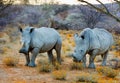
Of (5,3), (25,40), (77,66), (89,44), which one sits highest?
(25,40)

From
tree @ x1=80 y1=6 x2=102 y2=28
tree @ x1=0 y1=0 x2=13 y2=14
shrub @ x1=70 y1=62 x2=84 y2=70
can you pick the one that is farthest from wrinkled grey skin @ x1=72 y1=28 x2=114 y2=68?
tree @ x1=80 y1=6 x2=102 y2=28

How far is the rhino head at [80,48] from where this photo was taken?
13.7 m

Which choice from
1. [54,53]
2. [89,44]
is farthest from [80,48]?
[54,53]

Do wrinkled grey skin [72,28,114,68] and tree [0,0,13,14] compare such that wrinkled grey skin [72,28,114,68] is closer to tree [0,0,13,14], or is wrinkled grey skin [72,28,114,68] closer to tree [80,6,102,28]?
tree [0,0,13,14]

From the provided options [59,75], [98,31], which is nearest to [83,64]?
[98,31]

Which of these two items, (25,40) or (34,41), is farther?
(34,41)

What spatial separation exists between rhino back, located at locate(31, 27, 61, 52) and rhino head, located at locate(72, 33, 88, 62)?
121 centimetres

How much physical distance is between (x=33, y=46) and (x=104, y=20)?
30.1m

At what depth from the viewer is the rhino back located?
14086mm

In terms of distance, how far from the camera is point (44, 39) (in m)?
14.4

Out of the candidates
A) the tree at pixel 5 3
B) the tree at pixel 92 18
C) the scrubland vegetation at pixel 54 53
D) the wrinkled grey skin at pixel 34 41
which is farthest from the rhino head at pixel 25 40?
the tree at pixel 92 18

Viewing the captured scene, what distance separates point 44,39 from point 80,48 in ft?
4.88

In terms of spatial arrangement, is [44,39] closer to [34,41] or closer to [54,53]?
Result: [34,41]

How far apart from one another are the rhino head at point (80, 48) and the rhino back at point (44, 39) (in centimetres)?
121
